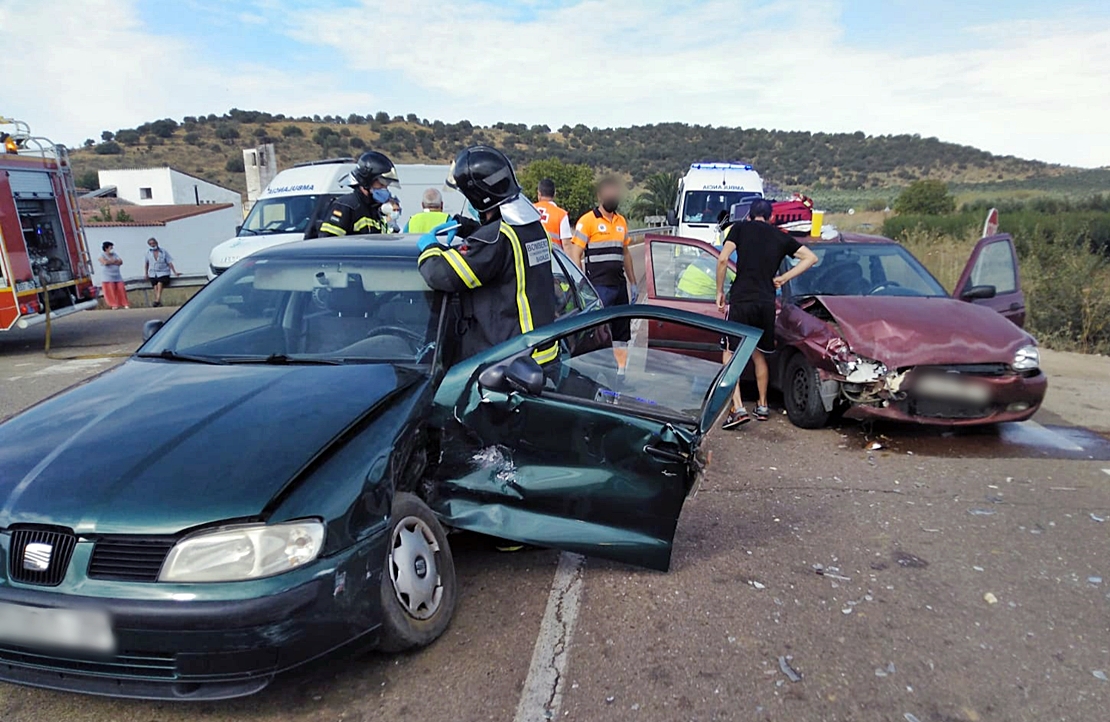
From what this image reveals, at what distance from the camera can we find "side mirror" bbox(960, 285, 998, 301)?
663 cm

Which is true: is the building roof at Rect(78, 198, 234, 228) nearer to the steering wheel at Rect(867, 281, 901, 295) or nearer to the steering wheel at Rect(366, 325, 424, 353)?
the steering wheel at Rect(867, 281, 901, 295)

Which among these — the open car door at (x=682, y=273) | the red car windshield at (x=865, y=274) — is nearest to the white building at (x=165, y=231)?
the open car door at (x=682, y=273)

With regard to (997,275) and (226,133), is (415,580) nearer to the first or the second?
(997,275)

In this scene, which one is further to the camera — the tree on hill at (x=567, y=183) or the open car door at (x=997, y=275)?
the tree on hill at (x=567, y=183)

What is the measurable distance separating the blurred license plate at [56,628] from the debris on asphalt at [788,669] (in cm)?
225

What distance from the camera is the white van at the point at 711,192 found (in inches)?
725

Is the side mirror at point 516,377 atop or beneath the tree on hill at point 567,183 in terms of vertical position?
atop

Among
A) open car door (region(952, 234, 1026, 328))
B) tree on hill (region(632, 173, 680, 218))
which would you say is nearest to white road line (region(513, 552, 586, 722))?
Result: open car door (region(952, 234, 1026, 328))

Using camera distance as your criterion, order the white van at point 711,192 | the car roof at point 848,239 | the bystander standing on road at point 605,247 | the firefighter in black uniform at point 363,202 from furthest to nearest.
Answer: the white van at point 711,192
the bystander standing on road at point 605,247
the car roof at point 848,239
the firefighter in black uniform at point 363,202

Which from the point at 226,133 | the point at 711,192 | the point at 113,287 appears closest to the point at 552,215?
the point at 711,192

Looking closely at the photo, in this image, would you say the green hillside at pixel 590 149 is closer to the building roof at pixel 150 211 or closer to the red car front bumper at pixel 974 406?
the building roof at pixel 150 211

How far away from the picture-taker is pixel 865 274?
22.9 feet

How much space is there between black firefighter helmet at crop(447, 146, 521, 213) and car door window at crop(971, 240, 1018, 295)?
4905 mm

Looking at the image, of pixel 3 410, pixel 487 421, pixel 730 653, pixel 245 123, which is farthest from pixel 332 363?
pixel 245 123
